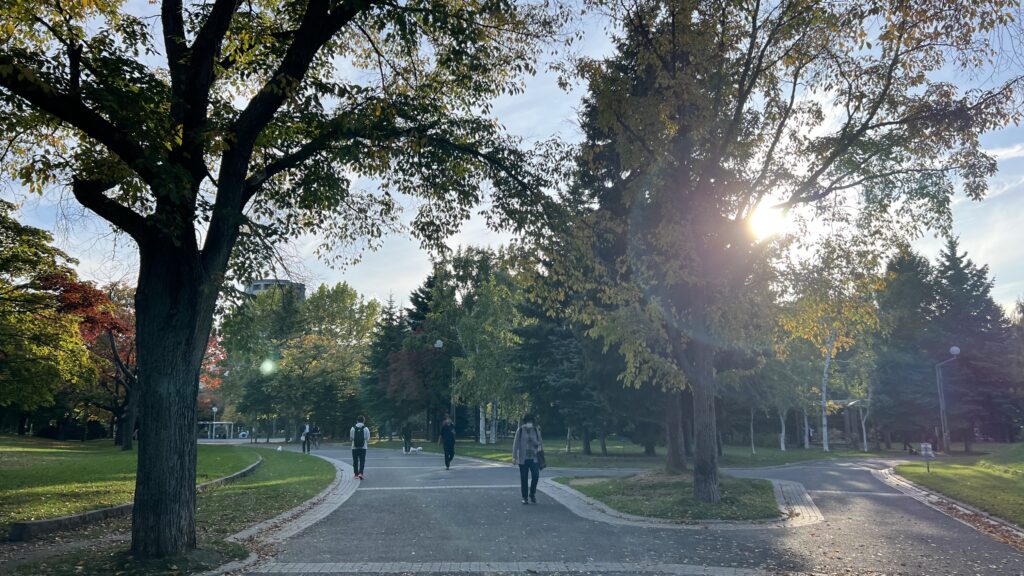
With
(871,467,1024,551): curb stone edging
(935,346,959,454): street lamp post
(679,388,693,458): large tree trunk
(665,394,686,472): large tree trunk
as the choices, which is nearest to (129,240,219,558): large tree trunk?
(871,467,1024,551): curb stone edging

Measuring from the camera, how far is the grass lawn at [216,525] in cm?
680

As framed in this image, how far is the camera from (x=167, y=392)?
747cm

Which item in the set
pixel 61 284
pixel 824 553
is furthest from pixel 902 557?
pixel 61 284

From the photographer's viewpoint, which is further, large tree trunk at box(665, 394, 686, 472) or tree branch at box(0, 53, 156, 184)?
large tree trunk at box(665, 394, 686, 472)

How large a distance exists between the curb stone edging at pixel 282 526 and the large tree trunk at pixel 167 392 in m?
0.68

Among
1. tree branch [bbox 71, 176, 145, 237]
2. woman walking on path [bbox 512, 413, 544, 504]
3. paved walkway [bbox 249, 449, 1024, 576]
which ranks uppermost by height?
tree branch [bbox 71, 176, 145, 237]

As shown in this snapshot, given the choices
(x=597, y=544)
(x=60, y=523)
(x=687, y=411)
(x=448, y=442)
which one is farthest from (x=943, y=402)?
(x=60, y=523)

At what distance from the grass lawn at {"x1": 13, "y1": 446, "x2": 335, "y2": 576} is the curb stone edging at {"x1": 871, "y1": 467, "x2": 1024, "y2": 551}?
10.4m

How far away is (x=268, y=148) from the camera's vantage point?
9.87 metres

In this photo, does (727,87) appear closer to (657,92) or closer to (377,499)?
(657,92)

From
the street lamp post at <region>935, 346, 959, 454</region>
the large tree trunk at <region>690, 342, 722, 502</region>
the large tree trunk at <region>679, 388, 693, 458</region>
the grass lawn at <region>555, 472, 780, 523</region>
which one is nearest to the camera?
the grass lawn at <region>555, 472, 780, 523</region>

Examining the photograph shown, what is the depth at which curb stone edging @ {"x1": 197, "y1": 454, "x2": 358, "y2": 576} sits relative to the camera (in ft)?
24.5

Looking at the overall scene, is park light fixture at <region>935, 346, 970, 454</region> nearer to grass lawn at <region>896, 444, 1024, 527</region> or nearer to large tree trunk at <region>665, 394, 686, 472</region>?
grass lawn at <region>896, 444, 1024, 527</region>

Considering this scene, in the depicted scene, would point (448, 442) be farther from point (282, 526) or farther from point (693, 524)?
point (693, 524)
